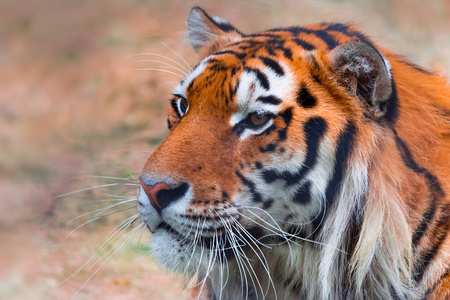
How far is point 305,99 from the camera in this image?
2.08 meters

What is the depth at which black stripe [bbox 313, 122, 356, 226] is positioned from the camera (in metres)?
2.04

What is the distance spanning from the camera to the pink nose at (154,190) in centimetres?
196

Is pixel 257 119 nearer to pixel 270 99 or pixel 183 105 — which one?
pixel 270 99

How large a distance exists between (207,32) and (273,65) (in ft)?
2.53

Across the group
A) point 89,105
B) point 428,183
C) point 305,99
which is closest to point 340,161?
point 305,99

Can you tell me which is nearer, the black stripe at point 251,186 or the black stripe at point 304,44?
the black stripe at point 251,186

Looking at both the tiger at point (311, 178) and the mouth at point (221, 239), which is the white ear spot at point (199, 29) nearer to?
the tiger at point (311, 178)

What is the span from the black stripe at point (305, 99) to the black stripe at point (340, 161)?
17 cm

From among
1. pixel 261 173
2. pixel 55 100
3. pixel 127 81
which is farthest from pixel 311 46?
pixel 55 100

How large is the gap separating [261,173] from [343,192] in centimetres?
35

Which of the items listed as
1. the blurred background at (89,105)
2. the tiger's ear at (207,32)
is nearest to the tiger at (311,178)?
the tiger's ear at (207,32)

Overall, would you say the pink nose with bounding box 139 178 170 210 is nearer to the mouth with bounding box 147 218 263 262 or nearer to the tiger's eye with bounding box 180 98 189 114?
the mouth with bounding box 147 218 263 262

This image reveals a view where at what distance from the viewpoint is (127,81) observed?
6137 mm

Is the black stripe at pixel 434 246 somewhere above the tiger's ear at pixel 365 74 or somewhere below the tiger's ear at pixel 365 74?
below
